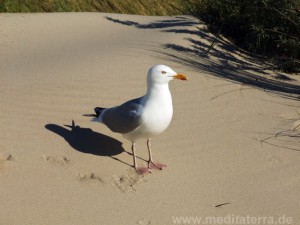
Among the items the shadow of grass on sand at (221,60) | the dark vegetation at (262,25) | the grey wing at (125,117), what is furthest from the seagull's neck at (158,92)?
the dark vegetation at (262,25)

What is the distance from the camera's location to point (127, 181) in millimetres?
3562

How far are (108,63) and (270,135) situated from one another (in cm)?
235

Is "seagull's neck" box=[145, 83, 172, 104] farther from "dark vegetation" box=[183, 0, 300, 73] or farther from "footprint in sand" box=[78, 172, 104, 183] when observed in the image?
"dark vegetation" box=[183, 0, 300, 73]

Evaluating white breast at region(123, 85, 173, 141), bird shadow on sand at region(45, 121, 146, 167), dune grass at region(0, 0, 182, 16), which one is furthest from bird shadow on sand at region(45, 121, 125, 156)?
dune grass at region(0, 0, 182, 16)

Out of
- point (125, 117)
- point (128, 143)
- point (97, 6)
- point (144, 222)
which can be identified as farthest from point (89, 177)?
point (97, 6)

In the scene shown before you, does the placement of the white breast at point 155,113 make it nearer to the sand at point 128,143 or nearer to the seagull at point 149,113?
the seagull at point 149,113

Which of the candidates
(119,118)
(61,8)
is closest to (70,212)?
(119,118)

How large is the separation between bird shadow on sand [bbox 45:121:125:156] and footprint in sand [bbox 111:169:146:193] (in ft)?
1.02

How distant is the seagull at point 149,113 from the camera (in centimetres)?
353

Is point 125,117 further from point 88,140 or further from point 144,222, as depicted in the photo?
point 144,222

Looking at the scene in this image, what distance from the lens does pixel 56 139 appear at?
3934mm

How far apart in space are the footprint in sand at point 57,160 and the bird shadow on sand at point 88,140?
0.20 m

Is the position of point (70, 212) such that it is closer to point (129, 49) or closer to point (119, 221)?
point (119, 221)

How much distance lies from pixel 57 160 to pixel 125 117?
606 millimetres
